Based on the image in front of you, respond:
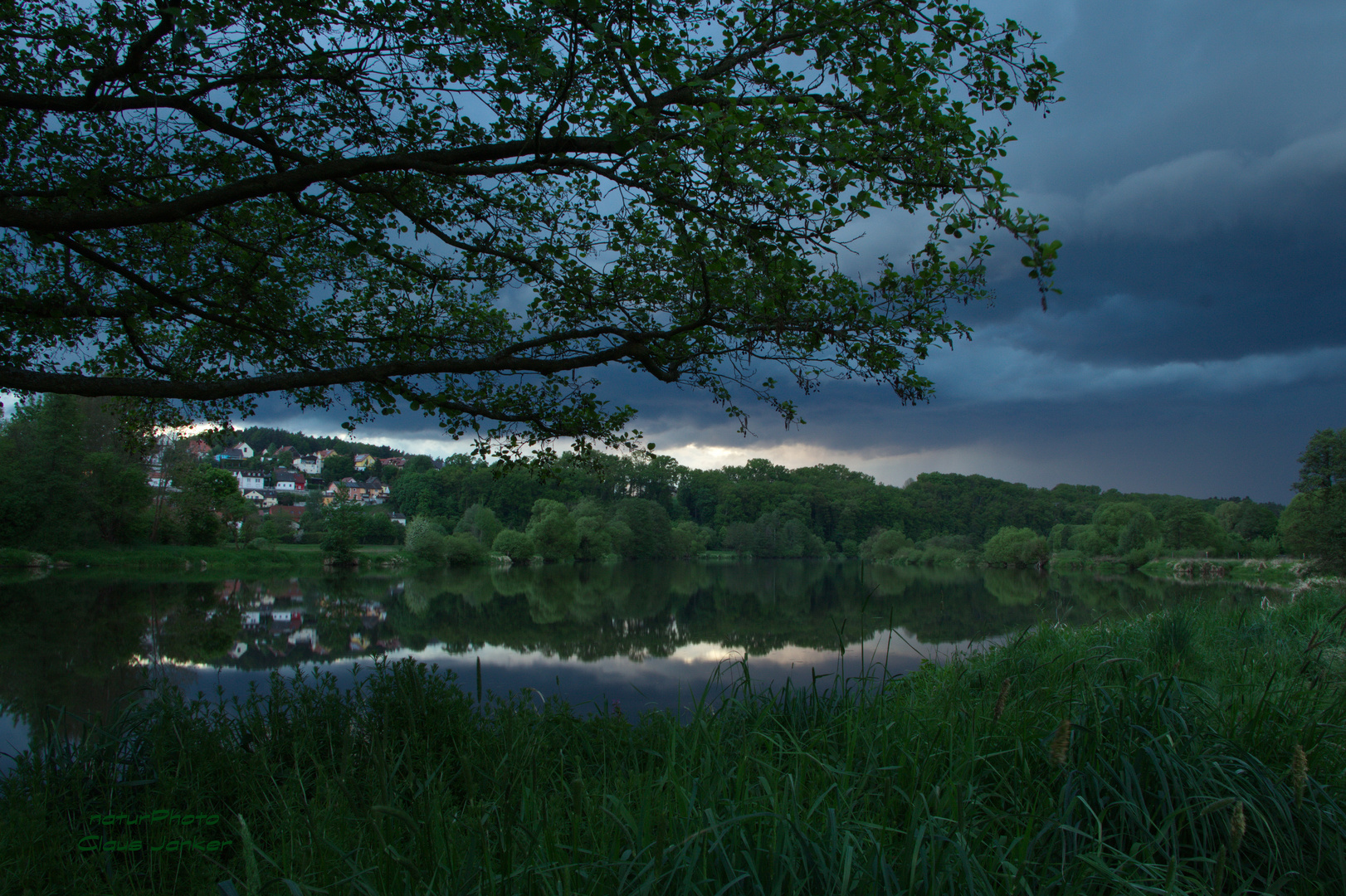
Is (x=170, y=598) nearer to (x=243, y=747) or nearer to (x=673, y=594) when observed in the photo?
(x=673, y=594)

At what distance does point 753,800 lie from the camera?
2.02 m

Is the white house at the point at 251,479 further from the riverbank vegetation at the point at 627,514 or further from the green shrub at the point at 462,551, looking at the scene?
the green shrub at the point at 462,551

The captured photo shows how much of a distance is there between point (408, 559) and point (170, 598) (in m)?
24.4

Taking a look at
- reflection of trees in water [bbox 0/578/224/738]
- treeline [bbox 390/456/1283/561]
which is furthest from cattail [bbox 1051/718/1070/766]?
treeline [bbox 390/456/1283/561]

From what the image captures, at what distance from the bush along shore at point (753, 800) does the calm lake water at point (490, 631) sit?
1.68 feet

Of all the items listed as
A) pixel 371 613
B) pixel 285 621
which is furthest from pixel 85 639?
pixel 371 613

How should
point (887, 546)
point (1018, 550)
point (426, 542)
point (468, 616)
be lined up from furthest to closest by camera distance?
1. point (887, 546)
2. point (1018, 550)
3. point (426, 542)
4. point (468, 616)

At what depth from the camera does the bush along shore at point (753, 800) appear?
174cm

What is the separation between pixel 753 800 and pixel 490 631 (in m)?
15.9

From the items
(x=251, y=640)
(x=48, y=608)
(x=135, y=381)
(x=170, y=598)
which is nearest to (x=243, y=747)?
(x=135, y=381)

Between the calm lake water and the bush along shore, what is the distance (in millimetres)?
511

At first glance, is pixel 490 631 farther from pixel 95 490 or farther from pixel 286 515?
pixel 286 515

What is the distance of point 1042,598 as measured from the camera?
22172 mm

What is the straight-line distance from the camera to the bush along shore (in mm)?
1743
